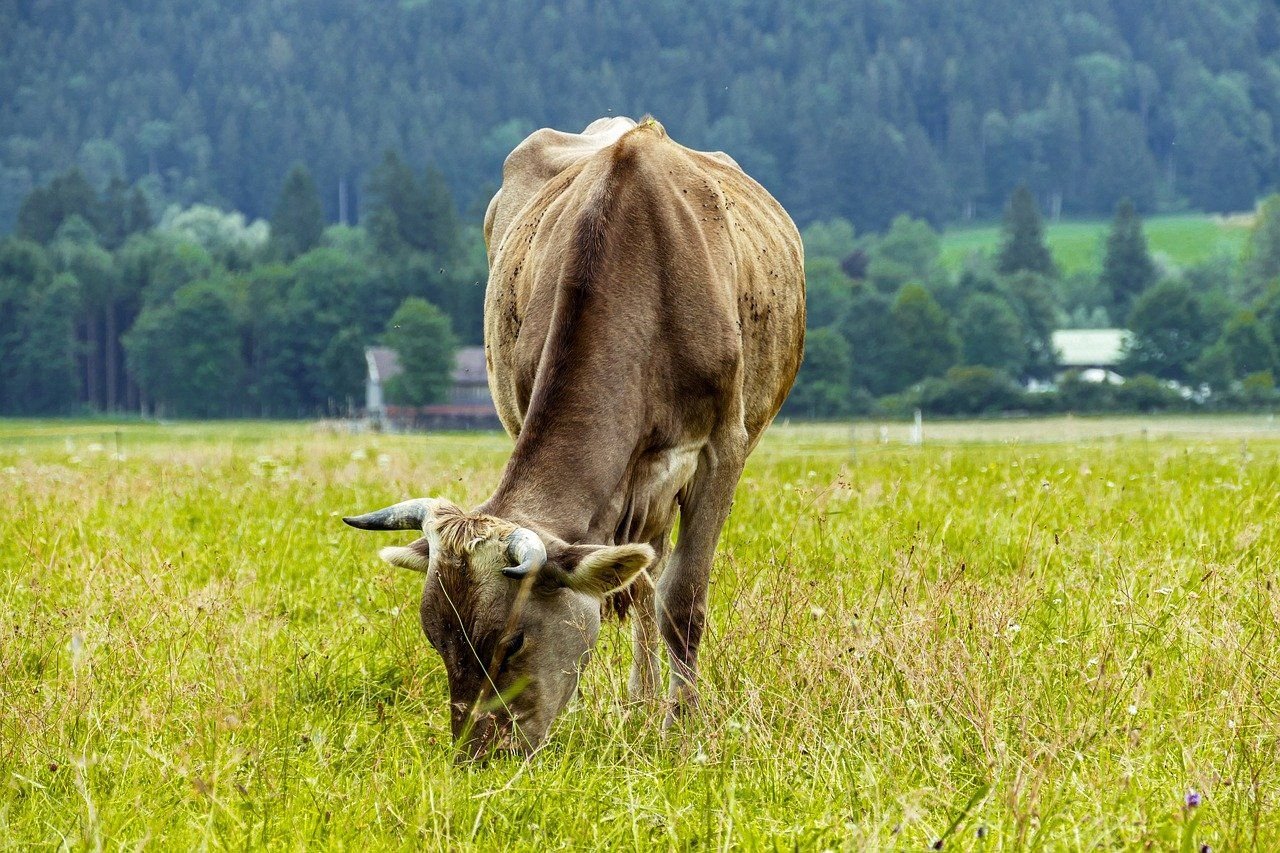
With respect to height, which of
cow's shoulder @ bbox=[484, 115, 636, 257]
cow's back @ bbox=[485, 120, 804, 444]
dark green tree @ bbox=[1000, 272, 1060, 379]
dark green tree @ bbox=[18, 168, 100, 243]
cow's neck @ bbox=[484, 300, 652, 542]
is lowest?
cow's neck @ bbox=[484, 300, 652, 542]

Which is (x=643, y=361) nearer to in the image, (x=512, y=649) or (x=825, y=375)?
(x=512, y=649)

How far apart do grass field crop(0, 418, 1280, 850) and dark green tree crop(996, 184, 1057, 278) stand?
150m

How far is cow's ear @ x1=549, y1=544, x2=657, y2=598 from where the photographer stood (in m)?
4.63

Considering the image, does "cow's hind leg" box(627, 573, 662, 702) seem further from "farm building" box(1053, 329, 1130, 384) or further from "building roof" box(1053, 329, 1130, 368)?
"building roof" box(1053, 329, 1130, 368)

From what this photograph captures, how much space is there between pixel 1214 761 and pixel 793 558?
328 cm

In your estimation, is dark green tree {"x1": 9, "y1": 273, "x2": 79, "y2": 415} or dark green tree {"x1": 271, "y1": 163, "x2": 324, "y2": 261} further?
dark green tree {"x1": 271, "y1": 163, "x2": 324, "y2": 261}

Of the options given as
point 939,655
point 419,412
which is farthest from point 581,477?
point 419,412

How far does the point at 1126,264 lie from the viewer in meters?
148

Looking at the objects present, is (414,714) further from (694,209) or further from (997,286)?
(997,286)

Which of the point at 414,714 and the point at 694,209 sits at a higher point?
the point at 694,209

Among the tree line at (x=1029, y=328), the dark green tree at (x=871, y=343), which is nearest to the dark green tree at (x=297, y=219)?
the tree line at (x=1029, y=328)

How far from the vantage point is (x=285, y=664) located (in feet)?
18.5

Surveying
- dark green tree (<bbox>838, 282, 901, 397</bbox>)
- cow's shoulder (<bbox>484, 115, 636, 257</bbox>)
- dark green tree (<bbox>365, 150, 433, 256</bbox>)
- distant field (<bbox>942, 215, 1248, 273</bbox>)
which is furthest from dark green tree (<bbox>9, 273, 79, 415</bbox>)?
cow's shoulder (<bbox>484, 115, 636, 257</bbox>)

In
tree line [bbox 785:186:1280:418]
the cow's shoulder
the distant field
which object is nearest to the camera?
the cow's shoulder
